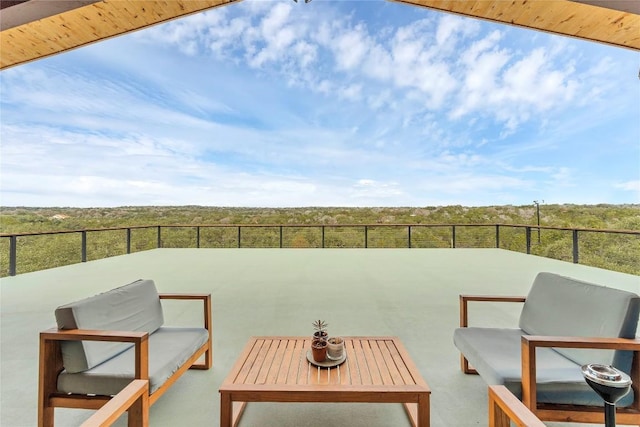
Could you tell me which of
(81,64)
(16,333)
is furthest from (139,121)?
(16,333)

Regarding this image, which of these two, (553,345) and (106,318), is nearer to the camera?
(553,345)

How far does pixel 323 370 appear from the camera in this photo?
1.46 m

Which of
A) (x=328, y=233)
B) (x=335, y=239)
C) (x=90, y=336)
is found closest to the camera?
(x=90, y=336)

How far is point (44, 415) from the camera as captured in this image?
144 cm

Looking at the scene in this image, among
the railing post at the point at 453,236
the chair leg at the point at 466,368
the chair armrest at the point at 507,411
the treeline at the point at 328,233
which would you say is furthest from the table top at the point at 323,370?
the railing post at the point at 453,236

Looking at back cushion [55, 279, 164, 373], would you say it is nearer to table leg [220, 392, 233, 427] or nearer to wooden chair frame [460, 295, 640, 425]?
table leg [220, 392, 233, 427]

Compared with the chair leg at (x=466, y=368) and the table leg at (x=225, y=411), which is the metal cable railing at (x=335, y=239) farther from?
the table leg at (x=225, y=411)

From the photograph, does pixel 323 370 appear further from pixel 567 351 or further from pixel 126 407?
pixel 567 351

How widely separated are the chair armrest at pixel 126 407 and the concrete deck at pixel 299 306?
23.1 inches

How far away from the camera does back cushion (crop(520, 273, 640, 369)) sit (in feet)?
4.76

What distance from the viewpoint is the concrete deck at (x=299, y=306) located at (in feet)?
5.48

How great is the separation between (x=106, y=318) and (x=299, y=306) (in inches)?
90.8

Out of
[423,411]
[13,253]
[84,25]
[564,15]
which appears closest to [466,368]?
[423,411]

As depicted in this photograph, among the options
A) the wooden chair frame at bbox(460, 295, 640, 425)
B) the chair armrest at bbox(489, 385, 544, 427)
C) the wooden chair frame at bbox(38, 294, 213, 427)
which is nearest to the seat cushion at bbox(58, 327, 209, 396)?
the wooden chair frame at bbox(38, 294, 213, 427)
